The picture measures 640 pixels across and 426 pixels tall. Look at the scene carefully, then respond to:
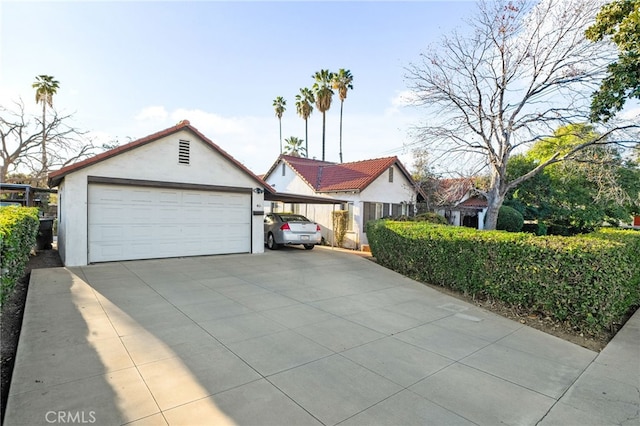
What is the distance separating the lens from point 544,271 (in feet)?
20.3

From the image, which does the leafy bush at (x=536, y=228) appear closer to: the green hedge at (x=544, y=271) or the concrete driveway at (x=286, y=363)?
the green hedge at (x=544, y=271)

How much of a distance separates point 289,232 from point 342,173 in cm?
633

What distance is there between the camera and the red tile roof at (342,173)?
16.3m

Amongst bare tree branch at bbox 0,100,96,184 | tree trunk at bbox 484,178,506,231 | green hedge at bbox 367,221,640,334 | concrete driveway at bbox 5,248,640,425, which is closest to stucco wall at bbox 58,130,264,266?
concrete driveway at bbox 5,248,640,425

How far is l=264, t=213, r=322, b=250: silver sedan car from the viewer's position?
13.3m

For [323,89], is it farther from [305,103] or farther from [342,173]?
[342,173]

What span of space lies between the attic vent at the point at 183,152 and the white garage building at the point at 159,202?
0.03 m

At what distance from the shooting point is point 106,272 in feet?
27.1

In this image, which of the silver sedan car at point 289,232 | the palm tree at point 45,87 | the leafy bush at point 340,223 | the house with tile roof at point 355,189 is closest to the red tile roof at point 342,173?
the house with tile roof at point 355,189

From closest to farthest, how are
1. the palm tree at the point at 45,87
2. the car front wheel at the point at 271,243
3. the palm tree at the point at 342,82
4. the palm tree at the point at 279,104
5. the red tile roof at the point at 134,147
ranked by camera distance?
1. the red tile roof at the point at 134,147
2. the car front wheel at the point at 271,243
3. the palm tree at the point at 45,87
4. the palm tree at the point at 342,82
5. the palm tree at the point at 279,104

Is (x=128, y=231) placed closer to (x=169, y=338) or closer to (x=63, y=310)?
(x=63, y=310)

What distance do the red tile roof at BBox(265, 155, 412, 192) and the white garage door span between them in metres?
5.94

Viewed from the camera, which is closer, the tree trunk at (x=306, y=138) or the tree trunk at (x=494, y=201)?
Result: the tree trunk at (x=494, y=201)

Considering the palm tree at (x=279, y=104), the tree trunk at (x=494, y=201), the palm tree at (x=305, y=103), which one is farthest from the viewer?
the palm tree at (x=279, y=104)
